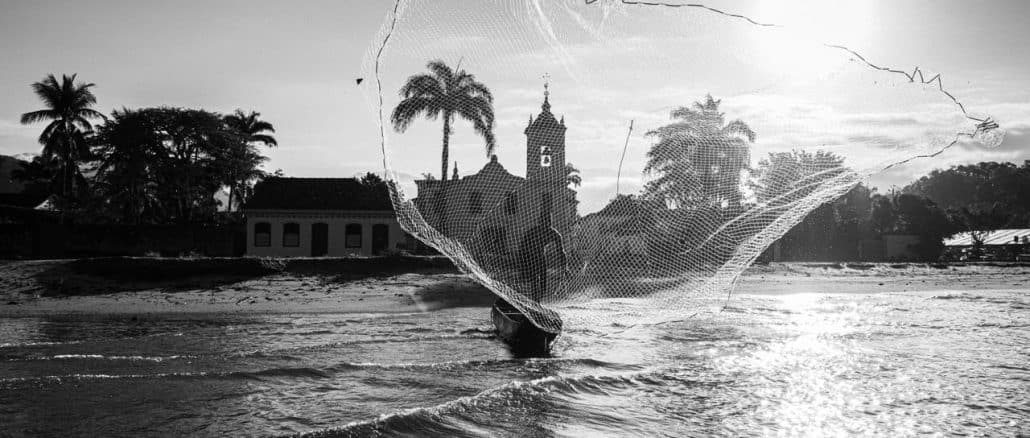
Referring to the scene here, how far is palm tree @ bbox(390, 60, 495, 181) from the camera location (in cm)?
753

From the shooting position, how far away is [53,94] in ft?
140

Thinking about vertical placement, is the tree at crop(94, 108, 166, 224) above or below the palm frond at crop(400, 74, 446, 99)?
above

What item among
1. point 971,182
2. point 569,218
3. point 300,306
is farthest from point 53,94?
point 971,182

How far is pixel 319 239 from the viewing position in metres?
40.0

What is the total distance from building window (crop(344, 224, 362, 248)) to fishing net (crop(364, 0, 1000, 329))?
104 feet

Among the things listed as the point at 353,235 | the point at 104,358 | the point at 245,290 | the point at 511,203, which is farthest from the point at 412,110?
the point at 353,235

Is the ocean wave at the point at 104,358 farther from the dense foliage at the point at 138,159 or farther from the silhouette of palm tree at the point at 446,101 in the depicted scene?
the dense foliage at the point at 138,159

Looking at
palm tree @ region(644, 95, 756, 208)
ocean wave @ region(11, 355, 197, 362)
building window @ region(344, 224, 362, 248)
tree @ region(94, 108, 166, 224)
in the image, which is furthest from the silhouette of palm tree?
tree @ region(94, 108, 166, 224)

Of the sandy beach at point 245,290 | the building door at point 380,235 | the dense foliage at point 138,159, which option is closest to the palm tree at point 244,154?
the dense foliage at point 138,159

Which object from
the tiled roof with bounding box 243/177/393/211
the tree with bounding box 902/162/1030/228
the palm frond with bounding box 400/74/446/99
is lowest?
the palm frond with bounding box 400/74/446/99

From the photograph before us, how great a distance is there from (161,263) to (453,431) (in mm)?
18434

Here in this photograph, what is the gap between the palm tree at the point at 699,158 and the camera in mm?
7941

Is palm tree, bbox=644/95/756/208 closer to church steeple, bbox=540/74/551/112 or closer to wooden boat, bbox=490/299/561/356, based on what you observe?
church steeple, bbox=540/74/551/112

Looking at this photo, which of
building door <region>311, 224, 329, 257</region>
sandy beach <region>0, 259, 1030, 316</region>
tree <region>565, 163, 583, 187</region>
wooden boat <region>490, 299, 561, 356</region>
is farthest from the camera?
Result: building door <region>311, 224, 329, 257</region>
